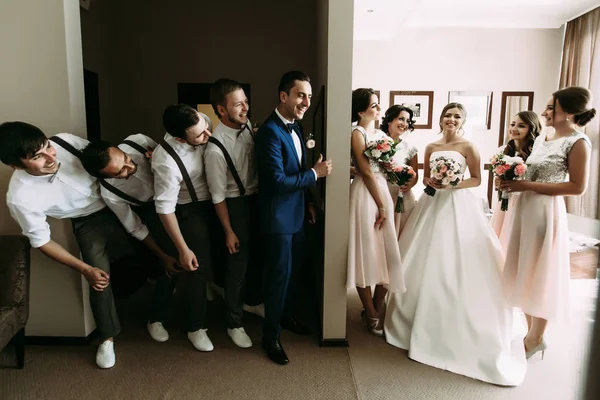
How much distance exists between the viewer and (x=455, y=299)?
8.36 feet

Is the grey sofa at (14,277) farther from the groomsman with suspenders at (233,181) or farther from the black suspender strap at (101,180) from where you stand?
the groomsman with suspenders at (233,181)

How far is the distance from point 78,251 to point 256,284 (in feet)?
4.36

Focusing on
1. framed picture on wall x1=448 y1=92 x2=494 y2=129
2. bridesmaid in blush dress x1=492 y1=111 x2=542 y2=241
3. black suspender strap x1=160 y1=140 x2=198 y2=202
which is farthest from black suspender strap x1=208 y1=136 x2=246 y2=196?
framed picture on wall x1=448 y1=92 x2=494 y2=129

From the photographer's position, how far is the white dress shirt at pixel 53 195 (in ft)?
6.81

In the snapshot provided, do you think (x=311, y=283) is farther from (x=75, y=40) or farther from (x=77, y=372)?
(x=75, y=40)

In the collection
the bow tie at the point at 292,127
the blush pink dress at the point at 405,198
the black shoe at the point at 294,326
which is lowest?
the black shoe at the point at 294,326

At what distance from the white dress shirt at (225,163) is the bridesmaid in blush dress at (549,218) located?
1.77m

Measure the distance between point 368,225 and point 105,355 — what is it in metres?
1.92

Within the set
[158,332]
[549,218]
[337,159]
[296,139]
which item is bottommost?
[158,332]

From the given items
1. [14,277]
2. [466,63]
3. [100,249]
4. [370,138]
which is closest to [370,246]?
[370,138]

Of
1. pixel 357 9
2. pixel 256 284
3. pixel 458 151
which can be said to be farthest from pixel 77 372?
pixel 357 9

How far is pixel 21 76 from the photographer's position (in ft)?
8.13

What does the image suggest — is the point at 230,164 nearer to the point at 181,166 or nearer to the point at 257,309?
the point at 181,166

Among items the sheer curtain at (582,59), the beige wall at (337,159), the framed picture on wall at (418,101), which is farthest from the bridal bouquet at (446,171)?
the framed picture on wall at (418,101)
